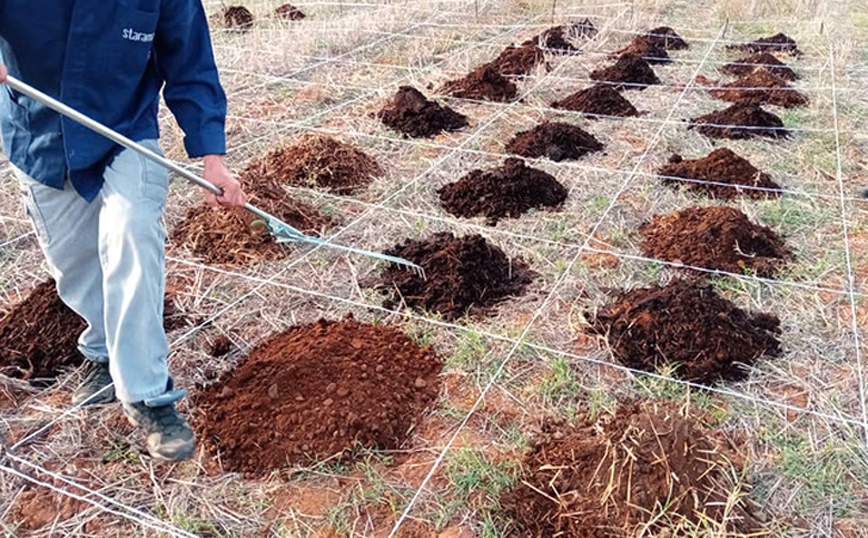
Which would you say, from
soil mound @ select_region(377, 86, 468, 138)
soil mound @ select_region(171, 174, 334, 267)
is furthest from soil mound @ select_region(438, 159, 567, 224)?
soil mound @ select_region(377, 86, 468, 138)

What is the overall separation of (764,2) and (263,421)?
967 centimetres

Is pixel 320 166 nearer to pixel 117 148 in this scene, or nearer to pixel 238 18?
pixel 117 148

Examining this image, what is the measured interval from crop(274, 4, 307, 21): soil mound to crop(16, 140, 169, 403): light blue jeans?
7.17 meters

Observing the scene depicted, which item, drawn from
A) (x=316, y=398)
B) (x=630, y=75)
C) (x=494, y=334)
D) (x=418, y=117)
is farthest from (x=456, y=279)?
(x=630, y=75)

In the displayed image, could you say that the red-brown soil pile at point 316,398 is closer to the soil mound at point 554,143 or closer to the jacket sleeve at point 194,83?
the jacket sleeve at point 194,83

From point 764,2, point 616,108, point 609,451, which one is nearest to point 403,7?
point 616,108

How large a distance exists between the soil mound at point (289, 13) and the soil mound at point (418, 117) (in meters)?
3.93

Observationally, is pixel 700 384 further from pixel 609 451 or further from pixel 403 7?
pixel 403 7

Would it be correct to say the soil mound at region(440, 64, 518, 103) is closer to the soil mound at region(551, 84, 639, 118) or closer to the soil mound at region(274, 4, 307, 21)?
the soil mound at region(551, 84, 639, 118)

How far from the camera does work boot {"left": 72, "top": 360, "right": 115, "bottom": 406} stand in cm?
262

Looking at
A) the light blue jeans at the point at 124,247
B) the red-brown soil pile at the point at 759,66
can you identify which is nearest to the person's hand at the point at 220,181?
the light blue jeans at the point at 124,247

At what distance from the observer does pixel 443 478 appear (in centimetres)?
235

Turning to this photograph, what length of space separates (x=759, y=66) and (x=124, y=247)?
6503 mm

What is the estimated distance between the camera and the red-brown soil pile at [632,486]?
2037 millimetres
